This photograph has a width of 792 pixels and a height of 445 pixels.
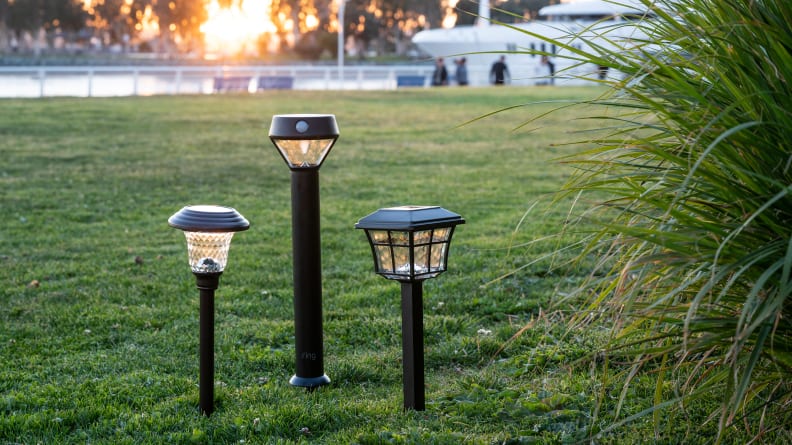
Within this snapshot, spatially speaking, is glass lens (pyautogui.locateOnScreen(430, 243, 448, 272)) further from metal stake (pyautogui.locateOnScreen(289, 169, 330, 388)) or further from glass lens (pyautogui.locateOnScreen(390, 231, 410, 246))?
metal stake (pyautogui.locateOnScreen(289, 169, 330, 388))

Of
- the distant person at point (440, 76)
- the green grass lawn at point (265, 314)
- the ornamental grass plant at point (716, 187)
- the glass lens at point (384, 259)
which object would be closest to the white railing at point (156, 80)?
the distant person at point (440, 76)

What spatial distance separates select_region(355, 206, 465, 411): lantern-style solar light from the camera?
3492mm

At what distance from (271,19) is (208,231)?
8568 centimetres

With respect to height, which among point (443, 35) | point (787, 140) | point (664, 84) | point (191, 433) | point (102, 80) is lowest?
point (191, 433)

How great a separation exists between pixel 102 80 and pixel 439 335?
31007 mm

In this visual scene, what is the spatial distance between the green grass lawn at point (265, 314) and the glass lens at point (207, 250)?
608 millimetres

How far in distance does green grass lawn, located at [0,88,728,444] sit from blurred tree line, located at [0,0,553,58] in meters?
64.2

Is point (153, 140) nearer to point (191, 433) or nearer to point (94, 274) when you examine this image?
point (94, 274)

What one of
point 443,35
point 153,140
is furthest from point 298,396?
point 443,35

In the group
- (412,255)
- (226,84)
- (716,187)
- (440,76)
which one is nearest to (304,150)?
(412,255)

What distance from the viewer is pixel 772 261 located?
2732mm

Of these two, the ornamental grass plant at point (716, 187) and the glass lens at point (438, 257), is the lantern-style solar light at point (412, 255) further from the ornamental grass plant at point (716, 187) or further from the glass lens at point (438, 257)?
the ornamental grass plant at point (716, 187)

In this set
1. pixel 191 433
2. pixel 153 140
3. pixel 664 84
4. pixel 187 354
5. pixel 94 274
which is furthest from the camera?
pixel 153 140

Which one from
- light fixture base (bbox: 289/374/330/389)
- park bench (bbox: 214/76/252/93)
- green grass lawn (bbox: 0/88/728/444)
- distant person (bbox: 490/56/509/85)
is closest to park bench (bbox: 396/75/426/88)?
park bench (bbox: 214/76/252/93)
